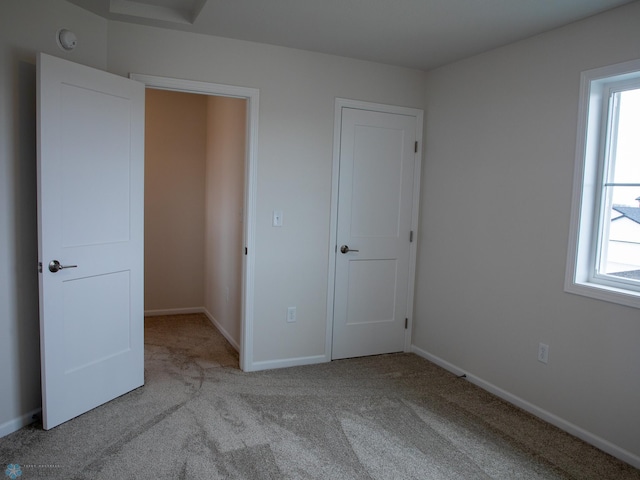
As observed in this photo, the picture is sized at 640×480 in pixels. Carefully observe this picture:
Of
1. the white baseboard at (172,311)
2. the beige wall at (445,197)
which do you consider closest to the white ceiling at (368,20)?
the beige wall at (445,197)

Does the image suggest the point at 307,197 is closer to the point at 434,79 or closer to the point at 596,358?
the point at 434,79

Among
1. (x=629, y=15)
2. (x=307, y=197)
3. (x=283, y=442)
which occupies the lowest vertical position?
(x=283, y=442)

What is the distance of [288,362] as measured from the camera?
3.59 meters

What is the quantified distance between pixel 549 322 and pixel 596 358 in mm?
337

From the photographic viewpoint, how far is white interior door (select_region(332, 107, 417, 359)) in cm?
367

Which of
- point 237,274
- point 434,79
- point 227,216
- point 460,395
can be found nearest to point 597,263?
point 460,395

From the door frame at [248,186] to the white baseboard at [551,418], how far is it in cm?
159

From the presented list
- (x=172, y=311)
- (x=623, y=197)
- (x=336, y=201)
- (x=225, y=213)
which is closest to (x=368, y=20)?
(x=336, y=201)

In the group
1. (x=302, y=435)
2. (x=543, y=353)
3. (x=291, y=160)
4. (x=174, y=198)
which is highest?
(x=291, y=160)

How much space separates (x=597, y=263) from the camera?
265 centimetres

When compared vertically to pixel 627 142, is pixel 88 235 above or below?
below

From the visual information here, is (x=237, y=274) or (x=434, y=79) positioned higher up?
(x=434, y=79)

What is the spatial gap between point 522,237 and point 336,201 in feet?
4.59

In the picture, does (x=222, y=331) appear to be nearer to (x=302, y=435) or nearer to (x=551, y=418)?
(x=302, y=435)
